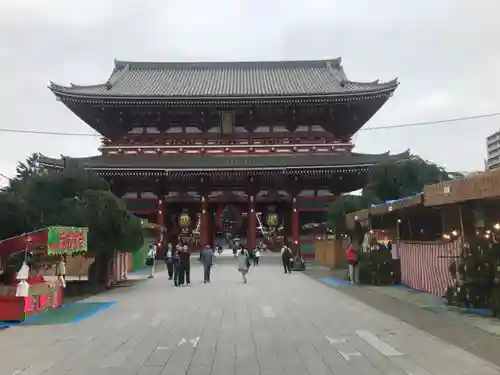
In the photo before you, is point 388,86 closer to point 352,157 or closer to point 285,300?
point 352,157

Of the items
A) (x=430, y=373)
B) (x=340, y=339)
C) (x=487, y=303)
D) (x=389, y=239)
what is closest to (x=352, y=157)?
(x=389, y=239)

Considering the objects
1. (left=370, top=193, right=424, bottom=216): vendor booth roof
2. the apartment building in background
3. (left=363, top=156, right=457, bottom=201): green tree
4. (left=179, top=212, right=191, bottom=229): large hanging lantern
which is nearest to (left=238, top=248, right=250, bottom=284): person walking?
(left=370, top=193, right=424, bottom=216): vendor booth roof

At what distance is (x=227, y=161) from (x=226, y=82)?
987 centimetres

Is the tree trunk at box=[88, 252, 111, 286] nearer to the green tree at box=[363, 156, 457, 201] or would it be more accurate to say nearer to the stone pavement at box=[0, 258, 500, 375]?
the stone pavement at box=[0, 258, 500, 375]

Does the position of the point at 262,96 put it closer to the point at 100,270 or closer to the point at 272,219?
the point at 272,219

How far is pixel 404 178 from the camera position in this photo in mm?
22406

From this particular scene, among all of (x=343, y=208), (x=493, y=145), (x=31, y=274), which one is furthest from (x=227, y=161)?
(x=31, y=274)

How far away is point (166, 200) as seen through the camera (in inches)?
1351

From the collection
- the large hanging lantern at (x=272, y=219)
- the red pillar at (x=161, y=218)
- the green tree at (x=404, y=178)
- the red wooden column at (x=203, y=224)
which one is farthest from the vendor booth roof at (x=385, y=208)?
the red pillar at (x=161, y=218)

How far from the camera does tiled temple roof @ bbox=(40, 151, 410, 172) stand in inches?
1243

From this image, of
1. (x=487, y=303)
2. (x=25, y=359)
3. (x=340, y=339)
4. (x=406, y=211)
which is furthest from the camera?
(x=406, y=211)

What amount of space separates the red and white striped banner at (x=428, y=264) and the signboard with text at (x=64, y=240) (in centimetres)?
1040

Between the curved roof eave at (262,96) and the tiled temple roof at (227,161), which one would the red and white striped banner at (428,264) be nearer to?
the tiled temple roof at (227,161)

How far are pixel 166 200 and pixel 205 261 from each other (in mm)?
14233
